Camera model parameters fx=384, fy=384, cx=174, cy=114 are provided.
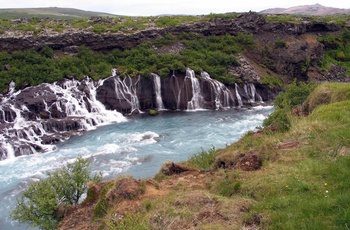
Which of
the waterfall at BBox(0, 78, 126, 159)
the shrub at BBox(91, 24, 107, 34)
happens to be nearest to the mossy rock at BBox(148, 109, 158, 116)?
the waterfall at BBox(0, 78, 126, 159)

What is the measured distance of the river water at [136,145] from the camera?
2111 cm

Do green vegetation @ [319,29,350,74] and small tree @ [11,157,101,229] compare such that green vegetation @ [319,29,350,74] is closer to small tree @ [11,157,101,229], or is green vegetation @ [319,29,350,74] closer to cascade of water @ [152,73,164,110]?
cascade of water @ [152,73,164,110]

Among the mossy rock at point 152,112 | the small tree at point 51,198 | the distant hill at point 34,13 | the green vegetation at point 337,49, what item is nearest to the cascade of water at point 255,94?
the mossy rock at point 152,112

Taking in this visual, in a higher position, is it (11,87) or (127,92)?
(11,87)

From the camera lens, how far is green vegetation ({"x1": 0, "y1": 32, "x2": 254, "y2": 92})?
34750mm

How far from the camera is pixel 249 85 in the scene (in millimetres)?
38312

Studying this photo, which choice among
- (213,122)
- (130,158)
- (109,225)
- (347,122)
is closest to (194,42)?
(213,122)

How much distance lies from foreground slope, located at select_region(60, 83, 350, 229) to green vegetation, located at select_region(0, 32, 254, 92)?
2470cm

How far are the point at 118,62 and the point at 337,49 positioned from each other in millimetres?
31037

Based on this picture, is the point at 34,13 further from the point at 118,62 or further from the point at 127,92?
the point at 127,92

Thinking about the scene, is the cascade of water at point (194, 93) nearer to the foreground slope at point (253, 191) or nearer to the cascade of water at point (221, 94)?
the cascade of water at point (221, 94)

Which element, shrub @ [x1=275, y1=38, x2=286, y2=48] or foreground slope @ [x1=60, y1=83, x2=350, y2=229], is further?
shrub @ [x1=275, y1=38, x2=286, y2=48]

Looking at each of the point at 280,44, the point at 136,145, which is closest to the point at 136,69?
the point at 136,145

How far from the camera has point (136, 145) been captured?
25859 mm
